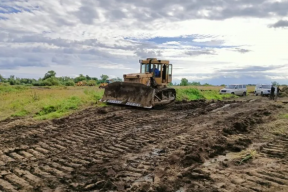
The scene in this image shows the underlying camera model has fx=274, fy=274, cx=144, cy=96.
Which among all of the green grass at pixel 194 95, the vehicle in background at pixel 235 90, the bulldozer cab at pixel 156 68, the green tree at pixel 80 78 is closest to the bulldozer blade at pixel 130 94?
the bulldozer cab at pixel 156 68

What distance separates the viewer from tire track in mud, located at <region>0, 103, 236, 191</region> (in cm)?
516

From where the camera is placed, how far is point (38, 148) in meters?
7.10

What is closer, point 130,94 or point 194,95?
point 130,94

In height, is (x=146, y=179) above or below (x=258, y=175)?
below

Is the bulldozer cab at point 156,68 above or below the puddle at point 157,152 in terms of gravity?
above

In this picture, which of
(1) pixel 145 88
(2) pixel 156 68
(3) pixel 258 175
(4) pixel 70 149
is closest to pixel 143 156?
(4) pixel 70 149

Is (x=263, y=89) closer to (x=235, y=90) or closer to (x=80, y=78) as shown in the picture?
(x=235, y=90)

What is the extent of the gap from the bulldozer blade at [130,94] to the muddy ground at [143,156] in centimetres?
412

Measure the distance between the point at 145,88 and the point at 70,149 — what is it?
7.99 m

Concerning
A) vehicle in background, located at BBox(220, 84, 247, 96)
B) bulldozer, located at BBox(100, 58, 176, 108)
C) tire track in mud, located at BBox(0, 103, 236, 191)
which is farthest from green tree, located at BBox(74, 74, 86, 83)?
tire track in mud, located at BBox(0, 103, 236, 191)

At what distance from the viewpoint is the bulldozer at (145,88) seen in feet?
47.8

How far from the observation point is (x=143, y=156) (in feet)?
21.0

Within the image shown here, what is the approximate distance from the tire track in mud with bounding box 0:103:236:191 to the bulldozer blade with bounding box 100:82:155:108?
3.27m

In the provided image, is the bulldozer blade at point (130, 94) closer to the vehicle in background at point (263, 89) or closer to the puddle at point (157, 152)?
the puddle at point (157, 152)
